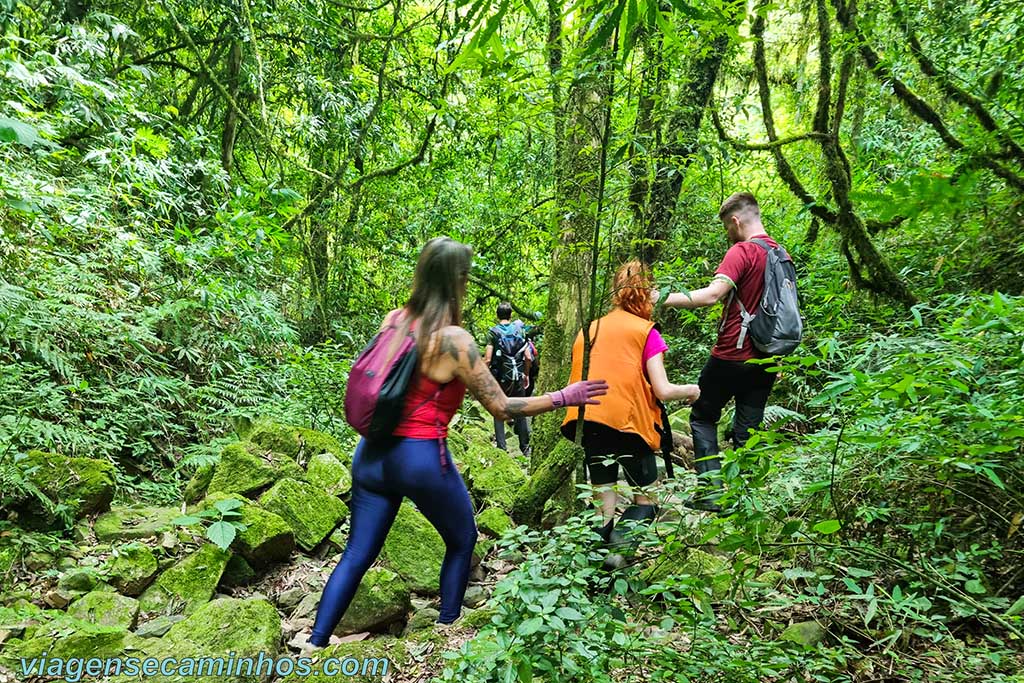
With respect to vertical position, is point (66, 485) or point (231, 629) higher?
point (66, 485)

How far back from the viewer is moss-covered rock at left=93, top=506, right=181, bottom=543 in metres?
4.12

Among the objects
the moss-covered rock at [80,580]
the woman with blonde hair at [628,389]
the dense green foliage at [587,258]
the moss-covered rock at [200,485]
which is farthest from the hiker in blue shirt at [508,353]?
the moss-covered rock at [80,580]

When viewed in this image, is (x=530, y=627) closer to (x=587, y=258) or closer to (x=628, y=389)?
(x=628, y=389)

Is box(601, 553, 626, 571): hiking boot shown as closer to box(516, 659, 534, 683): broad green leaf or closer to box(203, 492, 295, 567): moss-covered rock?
box(516, 659, 534, 683): broad green leaf

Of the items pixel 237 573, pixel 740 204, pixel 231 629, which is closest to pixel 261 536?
pixel 237 573

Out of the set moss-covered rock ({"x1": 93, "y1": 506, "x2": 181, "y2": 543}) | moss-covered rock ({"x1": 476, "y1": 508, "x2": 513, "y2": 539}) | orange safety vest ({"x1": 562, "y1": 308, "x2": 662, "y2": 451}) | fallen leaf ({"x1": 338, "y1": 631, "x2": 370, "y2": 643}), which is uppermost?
orange safety vest ({"x1": 562, "y1": 308, "x2": 662, "y2": 451})

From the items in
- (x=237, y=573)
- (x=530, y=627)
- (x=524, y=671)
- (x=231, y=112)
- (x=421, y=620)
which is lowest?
(x=421, y=620)

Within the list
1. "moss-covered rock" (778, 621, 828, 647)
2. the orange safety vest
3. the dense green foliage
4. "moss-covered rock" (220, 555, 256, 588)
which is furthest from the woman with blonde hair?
"moss-covered rock" (220, 555, 256, 588)

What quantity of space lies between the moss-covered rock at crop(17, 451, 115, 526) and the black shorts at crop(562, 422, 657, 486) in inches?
134

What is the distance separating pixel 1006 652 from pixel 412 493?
7.85 feet

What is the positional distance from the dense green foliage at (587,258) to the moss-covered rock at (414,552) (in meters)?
1.07

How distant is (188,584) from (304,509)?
37.2 inches

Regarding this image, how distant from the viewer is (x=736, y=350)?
405 cm

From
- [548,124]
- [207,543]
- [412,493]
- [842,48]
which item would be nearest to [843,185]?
[842,48]
